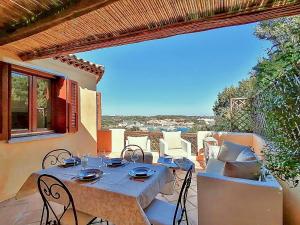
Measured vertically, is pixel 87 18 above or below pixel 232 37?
below

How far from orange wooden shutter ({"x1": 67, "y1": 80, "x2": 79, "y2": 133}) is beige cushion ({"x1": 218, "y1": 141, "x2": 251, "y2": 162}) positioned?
10.2 ft

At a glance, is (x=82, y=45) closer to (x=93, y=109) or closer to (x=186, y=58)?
(x=93, y=109)

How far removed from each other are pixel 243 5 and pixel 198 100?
781cm

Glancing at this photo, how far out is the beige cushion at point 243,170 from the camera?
1.95 m

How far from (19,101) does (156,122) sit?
4.63 metres

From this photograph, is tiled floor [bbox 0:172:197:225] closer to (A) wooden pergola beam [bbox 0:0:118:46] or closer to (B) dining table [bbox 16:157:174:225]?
(B) dining table [bbox 16:157:174:225]

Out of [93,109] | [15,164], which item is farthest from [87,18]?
[93,109]

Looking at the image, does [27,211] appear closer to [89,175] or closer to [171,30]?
[89,175]

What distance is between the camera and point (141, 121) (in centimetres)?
757

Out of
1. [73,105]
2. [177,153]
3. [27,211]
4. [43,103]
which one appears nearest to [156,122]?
[177,153]

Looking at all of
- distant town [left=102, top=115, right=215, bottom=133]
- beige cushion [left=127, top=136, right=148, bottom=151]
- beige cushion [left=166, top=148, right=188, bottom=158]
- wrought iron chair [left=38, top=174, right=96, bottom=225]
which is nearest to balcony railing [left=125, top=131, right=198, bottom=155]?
distant town [left=102, top=115, right=215, bottom=133]

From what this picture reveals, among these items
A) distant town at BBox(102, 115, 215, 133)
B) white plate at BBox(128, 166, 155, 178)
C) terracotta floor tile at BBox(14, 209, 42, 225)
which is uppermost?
distant town at BBox(102, 115, 215, 133)

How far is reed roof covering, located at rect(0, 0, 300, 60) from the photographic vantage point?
165 centimetres

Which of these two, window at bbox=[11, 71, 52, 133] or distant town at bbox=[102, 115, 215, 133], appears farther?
distant town at bbox=[102, 115, 215, 133]
